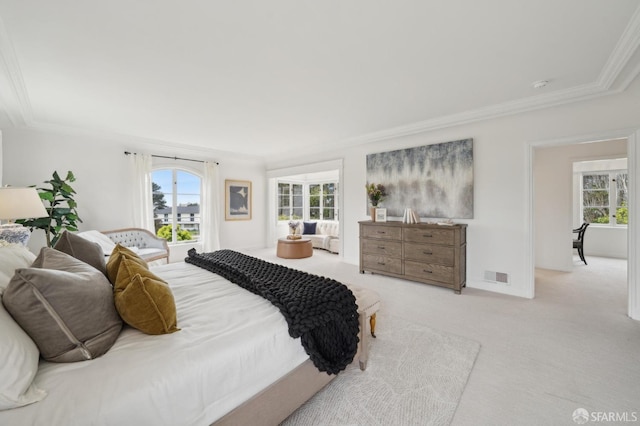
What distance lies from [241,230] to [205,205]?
1.12 meters

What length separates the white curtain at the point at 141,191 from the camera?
4680 millimetres

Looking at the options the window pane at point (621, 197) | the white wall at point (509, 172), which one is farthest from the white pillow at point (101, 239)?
the window pane at point (621, 197)

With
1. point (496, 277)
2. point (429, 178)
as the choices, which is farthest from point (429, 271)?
point (429, 178)

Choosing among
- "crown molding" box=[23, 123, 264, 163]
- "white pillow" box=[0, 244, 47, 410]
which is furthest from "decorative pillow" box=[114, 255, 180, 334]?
"crown molding" box=[23, 123, 264, 163]

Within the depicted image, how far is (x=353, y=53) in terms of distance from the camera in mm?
2180

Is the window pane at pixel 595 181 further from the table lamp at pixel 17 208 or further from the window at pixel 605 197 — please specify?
the table lamp at pixel 17 208

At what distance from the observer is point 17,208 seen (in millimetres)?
2221

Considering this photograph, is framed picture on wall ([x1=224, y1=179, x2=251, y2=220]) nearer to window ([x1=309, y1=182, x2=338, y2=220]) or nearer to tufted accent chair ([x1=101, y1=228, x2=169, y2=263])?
tufted accent chair ([x1=101, y1=228, x2=169, y2=263])

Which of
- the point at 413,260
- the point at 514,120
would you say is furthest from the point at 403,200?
the point at 514,120

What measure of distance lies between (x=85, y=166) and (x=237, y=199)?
2.84 meters

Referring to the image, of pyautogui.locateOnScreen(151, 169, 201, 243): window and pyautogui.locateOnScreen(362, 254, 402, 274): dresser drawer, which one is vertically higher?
pyautogui.locateOnScreen(151, 169, 201, 243): window

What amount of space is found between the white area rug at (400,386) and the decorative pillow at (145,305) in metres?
0.92

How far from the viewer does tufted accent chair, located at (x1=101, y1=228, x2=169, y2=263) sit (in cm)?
421

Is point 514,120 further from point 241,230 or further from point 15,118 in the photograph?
point 15,118
